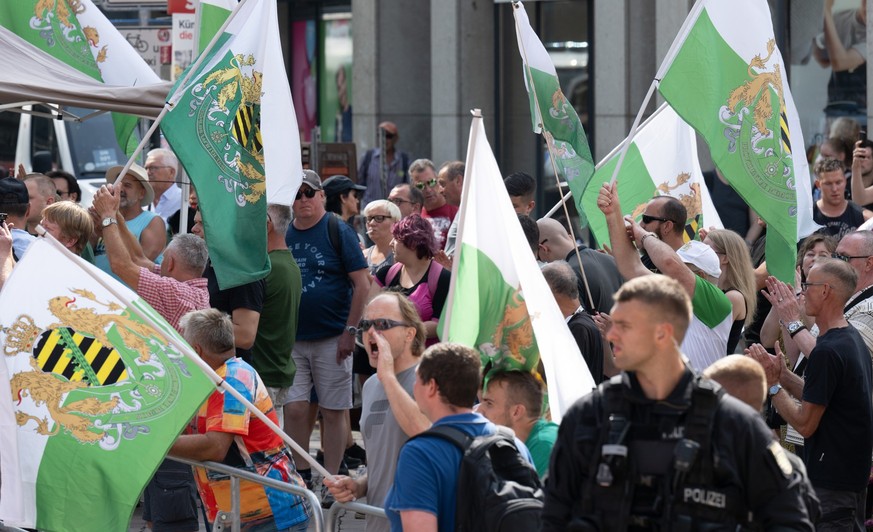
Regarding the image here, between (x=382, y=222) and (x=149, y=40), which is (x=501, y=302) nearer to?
(x=382, y=222)

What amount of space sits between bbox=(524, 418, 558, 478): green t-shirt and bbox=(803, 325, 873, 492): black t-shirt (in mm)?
1600

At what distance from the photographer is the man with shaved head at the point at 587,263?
803 centimetres

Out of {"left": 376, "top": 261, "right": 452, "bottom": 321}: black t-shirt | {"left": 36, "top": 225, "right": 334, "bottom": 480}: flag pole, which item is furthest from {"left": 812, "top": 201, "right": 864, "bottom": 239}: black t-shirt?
{"left": 36, "top": 225, "right": 334, "bottom": 480}: flag pole

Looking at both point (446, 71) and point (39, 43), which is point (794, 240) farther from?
point (446, 71)

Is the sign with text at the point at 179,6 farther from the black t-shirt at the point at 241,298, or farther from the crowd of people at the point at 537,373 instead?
the black t-shirt at the point at 241,298

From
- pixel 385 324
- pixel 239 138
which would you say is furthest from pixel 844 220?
pixel 385 324

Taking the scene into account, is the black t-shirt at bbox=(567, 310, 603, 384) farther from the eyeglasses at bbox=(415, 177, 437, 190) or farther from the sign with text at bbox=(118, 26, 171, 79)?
the sign with text at bbox=(118, 26, 171, 79)

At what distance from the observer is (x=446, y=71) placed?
1852 centimetres

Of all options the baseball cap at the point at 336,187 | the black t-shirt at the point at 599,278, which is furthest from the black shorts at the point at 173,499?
the baseball cap at the point at 336,187

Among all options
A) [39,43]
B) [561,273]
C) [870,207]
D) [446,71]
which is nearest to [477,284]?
[561,273]

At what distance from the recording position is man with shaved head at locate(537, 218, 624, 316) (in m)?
8.03

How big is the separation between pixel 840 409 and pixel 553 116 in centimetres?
269

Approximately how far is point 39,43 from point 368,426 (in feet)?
17.0

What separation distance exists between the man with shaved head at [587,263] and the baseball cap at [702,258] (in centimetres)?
59
